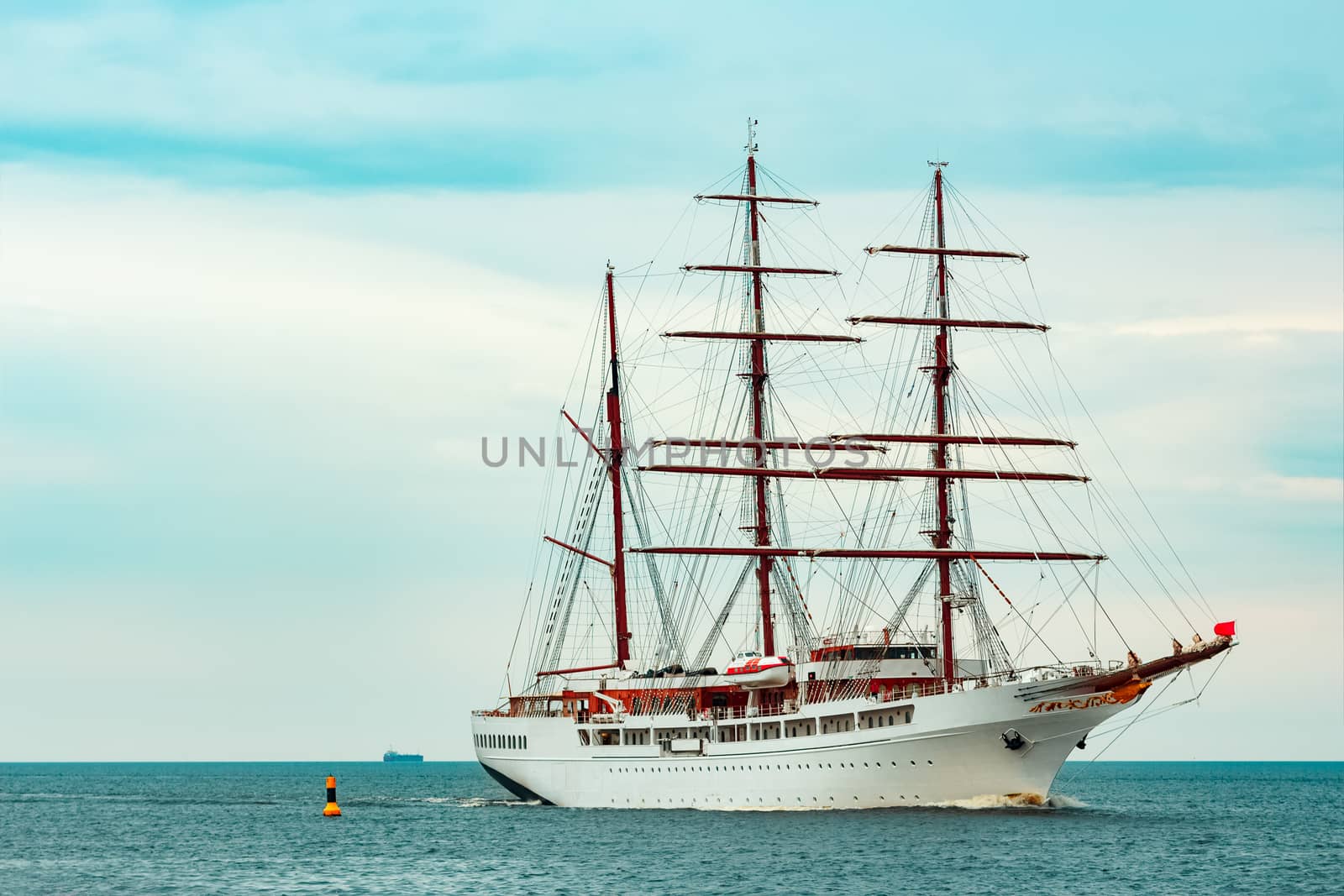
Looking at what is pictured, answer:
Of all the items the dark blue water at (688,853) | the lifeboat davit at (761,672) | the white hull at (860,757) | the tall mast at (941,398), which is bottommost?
the dark blue water at (688,853)

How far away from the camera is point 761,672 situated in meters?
78.4

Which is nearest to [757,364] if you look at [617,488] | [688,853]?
[617,488]

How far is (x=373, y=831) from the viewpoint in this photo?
84.2 metres

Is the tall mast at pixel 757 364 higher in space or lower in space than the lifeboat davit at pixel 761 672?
higher

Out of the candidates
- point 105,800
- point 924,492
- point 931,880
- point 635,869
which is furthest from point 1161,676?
point 105,800

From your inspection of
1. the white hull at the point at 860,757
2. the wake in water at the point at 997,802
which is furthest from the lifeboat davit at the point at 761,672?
the wake in water at the point at 997,802

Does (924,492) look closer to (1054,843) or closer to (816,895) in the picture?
(1054,843)

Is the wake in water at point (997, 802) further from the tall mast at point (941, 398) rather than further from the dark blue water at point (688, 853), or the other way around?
the tall mast at point (941, 398)

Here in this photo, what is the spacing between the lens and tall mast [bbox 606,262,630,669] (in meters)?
92.3

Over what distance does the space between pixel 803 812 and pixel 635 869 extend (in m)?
16.5

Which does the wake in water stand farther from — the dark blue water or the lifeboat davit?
the lifeboat davit

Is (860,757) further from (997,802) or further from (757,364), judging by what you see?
(757,364)

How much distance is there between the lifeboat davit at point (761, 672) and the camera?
7831 cm

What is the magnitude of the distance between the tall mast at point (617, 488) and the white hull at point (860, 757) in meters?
9.17
